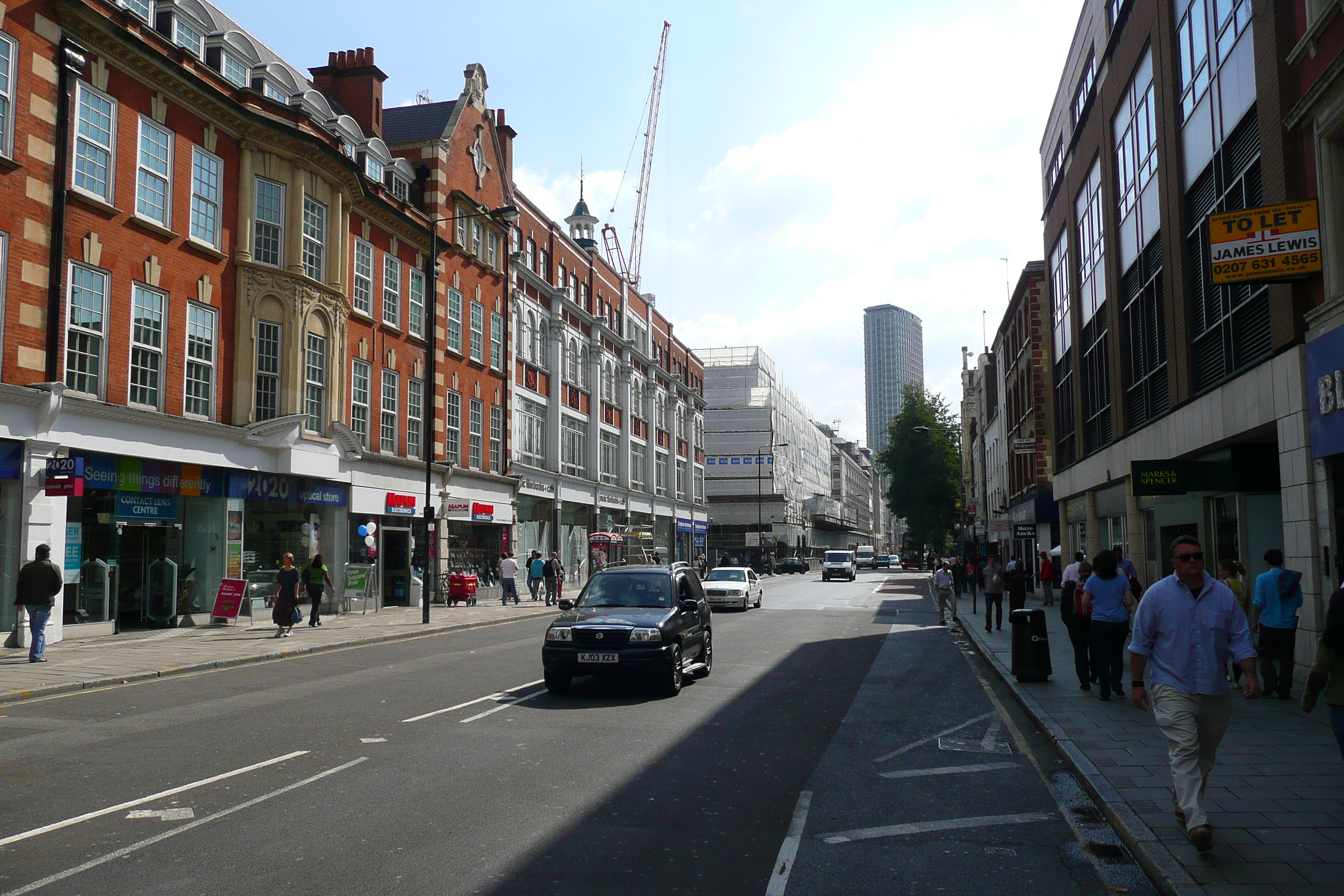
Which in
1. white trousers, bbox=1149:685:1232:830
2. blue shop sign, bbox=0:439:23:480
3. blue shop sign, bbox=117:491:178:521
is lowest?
white trousers, bbox=1149:685:1232:830

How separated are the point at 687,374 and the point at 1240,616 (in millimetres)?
65535

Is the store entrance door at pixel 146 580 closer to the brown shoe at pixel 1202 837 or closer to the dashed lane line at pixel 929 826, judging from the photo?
the dashed lane line at pixel 929 826

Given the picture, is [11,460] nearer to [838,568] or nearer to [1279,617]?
[1279,617]

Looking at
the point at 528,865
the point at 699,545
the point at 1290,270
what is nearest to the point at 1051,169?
the point at 1290,270

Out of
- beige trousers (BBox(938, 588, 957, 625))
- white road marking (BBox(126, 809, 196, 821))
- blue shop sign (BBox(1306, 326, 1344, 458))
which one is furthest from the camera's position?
beige trousers (BBox(938, 588, 957, 625))

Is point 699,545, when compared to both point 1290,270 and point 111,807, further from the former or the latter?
point 111,807

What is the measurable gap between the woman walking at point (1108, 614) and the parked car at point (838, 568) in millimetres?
47756

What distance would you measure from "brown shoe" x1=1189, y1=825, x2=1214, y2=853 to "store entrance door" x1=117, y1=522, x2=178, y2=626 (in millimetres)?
20215

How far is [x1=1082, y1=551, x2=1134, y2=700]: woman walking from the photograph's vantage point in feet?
39.0

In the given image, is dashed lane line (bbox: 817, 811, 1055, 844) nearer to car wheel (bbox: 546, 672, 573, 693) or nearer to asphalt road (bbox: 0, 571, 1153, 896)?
asphalt road (bbox: 0, 571, 1153, 896)

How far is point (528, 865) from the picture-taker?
571 centimetres

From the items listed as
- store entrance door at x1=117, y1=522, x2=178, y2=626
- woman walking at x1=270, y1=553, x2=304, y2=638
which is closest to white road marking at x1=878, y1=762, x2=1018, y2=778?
woman walking at x1=270, y1=553, x2=304, y2=638

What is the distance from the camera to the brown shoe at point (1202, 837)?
225 inches

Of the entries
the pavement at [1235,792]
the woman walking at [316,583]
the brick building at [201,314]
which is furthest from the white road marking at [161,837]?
the woman walking at [316,583]
